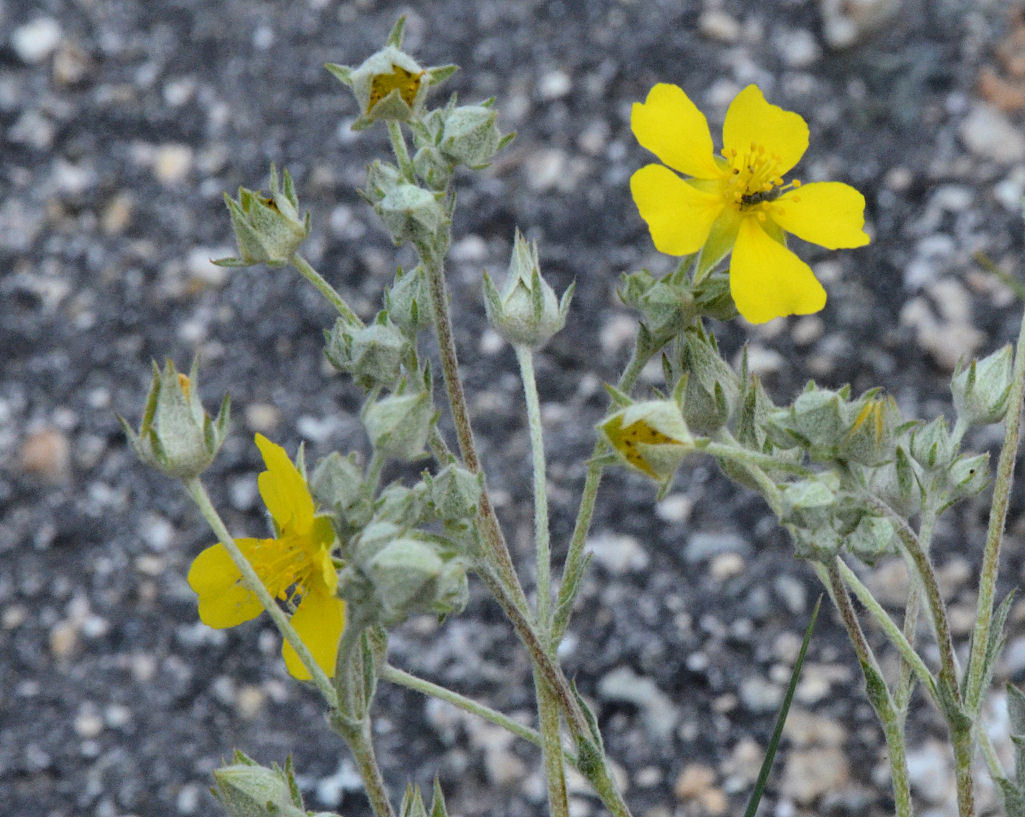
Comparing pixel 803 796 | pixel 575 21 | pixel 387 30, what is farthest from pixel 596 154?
pixel 803 796

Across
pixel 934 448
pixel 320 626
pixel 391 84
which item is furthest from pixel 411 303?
pixel 934 448

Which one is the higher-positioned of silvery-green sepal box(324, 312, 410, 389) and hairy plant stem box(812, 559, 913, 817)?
silvery-green sepal box(324, 312, 410, 389)

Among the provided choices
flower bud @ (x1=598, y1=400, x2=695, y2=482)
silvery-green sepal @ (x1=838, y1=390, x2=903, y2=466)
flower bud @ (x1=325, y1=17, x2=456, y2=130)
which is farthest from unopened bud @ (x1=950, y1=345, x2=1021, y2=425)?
flower bud @ (x1=325, y1=17, x2=456, y2=130)

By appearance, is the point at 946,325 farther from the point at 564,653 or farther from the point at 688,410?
the point at 688,410

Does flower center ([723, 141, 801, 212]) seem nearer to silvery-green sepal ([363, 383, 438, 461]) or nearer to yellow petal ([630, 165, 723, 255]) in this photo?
yellow petal ([630, 165, 723, 255])

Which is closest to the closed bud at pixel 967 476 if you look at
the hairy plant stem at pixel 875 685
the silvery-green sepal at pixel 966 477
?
the silvery-green sepal at pixel 966 477

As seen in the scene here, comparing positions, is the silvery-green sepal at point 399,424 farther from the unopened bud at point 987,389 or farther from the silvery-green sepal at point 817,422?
the unopened bud at point 987,389

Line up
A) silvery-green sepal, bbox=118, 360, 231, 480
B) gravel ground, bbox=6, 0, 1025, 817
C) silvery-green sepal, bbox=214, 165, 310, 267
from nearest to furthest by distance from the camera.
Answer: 1. silvery-green sepal, bbox=118, 360, 231, 480
2. silvery-green sepal, bbox=214, 165, 310, 267
3. gravel ground, bbox=6, 0, 1025, 817
